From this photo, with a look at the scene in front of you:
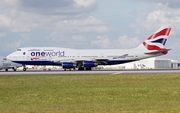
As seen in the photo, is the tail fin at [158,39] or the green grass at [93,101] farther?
the tail fin at [158,39]

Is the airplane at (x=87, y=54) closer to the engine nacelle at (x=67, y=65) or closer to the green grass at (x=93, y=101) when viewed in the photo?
the engine nacelle at (x=67, y=65)

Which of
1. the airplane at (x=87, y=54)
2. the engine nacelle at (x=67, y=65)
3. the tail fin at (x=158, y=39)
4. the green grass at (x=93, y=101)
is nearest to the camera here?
the green grass at (x=93, y=101)

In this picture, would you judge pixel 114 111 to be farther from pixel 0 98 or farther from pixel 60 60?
pixel 60 60

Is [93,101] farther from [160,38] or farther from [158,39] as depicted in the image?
[160,38]

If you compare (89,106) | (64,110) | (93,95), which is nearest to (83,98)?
(93,95)

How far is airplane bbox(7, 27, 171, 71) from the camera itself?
79.6 metres

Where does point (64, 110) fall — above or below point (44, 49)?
below

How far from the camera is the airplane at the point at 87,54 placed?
79625 mm

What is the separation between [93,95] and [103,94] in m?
0.82

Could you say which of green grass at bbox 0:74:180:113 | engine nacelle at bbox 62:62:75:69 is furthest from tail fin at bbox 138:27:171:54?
green grass at bbox 0:74:180:113

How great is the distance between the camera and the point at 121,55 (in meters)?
81.0

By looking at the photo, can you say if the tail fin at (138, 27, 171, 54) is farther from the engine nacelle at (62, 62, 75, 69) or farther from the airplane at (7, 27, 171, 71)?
the engine nacelle at (62, 62, 75, 69)

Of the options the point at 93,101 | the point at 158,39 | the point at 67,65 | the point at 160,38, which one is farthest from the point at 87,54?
the point at 93,101

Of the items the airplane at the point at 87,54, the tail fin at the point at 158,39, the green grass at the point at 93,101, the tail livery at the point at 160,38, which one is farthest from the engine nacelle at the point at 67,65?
the green grass at the point at 93,101
